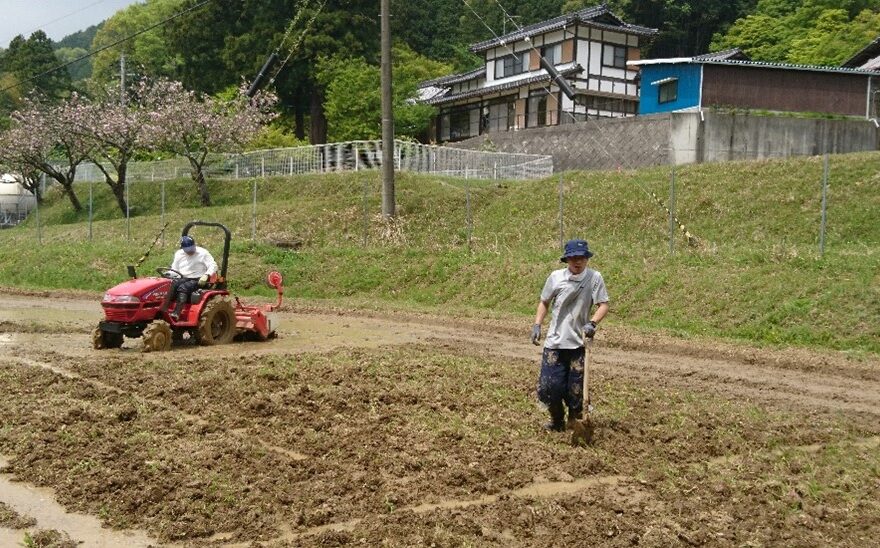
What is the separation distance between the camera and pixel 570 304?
7.54 m

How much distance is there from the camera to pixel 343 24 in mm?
42500

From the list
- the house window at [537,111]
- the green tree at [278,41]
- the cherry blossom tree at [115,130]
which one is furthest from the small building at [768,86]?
the cherry blossom tree at [115,130]

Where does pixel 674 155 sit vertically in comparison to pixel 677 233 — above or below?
above

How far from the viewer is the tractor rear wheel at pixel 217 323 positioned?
482 inches

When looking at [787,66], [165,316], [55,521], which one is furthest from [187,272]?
[787,66]

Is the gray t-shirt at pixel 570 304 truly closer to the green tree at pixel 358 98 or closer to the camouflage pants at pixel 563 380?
the camouflage pants at pixel 563 380

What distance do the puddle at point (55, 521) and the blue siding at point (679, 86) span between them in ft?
106

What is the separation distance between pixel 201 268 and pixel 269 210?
1715cm

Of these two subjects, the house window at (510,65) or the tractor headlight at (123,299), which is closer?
the tractor headlight at (123,299)

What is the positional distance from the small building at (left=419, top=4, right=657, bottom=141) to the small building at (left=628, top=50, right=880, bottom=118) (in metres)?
6.38

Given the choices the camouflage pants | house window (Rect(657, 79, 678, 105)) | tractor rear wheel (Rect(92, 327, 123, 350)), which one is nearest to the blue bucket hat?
the camouflage pants

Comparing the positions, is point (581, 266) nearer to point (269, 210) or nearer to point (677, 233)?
point (677, 233)

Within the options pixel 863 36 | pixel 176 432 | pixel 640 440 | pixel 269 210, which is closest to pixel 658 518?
pixel 640 440

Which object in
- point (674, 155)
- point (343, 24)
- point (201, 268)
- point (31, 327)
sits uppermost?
point (343, 24)
